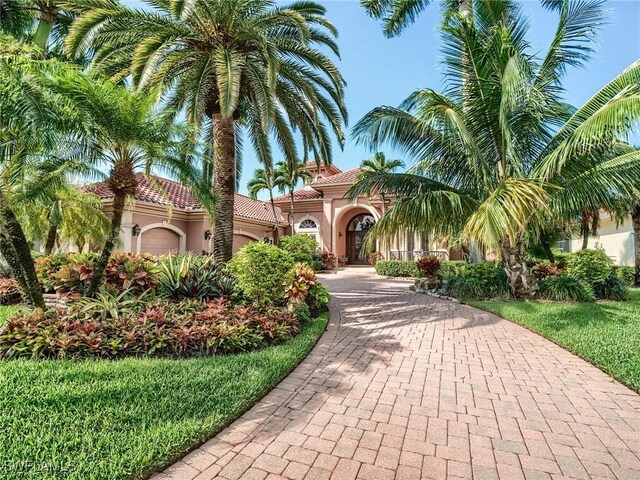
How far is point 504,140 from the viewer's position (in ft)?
28.9

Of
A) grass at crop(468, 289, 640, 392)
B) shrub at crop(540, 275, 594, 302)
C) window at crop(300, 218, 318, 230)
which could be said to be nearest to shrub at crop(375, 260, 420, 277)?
window at crop(300, 218, 318, 230)

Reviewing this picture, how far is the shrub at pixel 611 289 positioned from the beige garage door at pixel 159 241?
1770 cm

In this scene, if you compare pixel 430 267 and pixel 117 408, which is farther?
pixel 430 267

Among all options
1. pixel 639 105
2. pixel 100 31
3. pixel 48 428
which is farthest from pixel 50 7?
pixel 639 105

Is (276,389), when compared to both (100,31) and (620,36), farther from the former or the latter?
(620,36)

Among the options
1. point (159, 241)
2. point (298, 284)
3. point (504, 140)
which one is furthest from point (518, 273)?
point (159, 241)

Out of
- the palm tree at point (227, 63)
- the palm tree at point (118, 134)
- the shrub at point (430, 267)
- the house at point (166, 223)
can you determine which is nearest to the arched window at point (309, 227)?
the house at point (166, 223)

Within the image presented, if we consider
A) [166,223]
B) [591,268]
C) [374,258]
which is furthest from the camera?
[374,258]

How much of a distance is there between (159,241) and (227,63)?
38.5 feet

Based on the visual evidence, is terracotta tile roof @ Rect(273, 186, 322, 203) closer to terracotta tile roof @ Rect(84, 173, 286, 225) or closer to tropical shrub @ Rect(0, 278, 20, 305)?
terracotta tile roof @ Rect(84, 173, 286, 225)

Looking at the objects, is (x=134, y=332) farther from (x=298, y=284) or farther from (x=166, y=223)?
(x=166, y=223)

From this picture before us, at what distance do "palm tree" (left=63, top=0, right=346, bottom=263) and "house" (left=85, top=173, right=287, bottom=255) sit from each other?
374 cm

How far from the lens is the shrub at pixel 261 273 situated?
7875mm

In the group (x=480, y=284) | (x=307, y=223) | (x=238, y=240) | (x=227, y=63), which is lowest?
(x=480, y=284)
